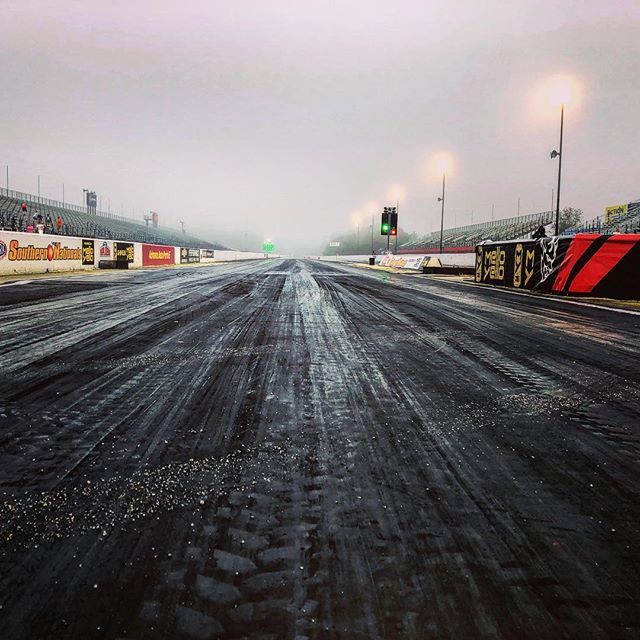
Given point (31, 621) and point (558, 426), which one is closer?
point (31, 621)

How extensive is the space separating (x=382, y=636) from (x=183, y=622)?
0.55 m

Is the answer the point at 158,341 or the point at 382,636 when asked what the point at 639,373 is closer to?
the point at 382,636

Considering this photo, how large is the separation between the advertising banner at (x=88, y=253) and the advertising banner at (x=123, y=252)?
8.36 ft

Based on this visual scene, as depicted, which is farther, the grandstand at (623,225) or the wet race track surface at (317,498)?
the grandstand at (623,225)

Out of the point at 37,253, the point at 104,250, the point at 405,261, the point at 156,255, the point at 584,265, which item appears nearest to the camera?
the point at 584,265

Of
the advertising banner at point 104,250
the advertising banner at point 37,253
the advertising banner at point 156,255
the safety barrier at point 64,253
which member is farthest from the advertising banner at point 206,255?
the advertising banner at point 37,253

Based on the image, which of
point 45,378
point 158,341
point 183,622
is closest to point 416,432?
point 183,622

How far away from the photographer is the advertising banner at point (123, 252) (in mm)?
26281

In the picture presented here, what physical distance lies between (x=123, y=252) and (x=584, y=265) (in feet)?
83.9

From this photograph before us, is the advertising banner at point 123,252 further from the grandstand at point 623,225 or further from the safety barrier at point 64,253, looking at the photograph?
the grandstand at point 623,225

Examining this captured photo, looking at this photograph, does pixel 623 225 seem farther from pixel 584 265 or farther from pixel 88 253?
pixel 88 253

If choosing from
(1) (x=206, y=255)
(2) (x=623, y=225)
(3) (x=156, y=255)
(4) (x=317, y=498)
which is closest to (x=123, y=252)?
(3) (x=156, y=255)

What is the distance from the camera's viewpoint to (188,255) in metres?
42.4

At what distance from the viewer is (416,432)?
2475 millimetres
